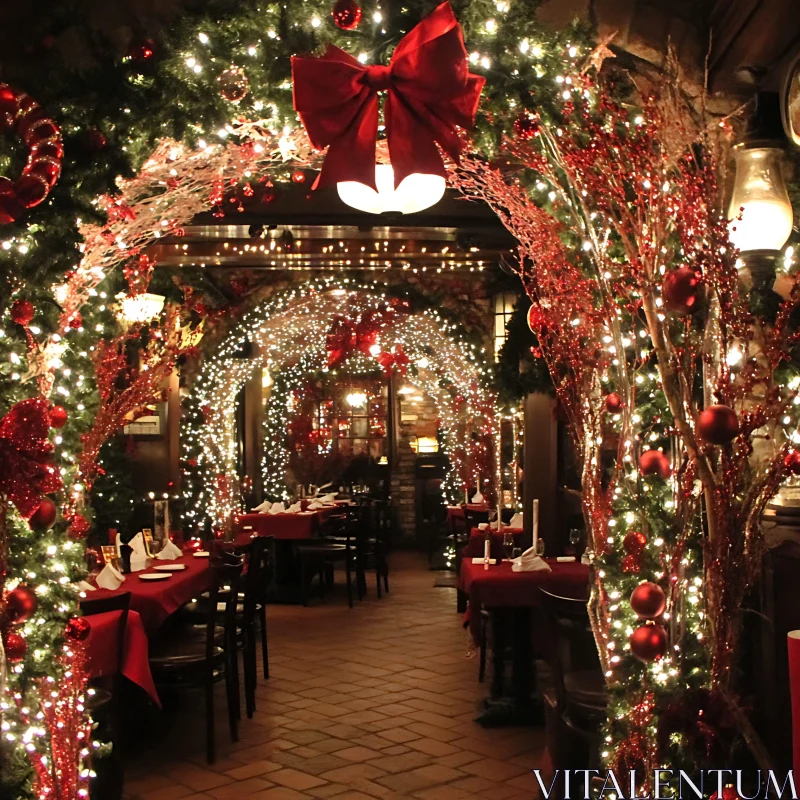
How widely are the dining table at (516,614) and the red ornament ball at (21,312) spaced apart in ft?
10.7

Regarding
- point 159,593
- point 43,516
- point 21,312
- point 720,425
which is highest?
point 21,312

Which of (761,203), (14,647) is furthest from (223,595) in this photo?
(761,203)

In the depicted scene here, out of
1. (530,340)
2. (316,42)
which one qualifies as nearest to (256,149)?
(316,42)

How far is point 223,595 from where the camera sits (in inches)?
202

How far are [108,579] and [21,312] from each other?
2.62 metres

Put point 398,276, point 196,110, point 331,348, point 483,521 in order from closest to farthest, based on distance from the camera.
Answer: point 196,110 < point 483,521 < point 398,276 < point 331,348

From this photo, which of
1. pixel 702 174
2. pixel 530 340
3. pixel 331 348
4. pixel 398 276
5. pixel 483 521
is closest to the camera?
pixel 702 174

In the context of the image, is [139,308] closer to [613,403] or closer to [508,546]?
[508,546]

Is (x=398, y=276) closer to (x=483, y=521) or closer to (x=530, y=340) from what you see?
(x=483, y=521)

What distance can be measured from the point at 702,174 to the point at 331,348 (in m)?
9.56

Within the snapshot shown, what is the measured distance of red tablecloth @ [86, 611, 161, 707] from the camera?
13.4ft

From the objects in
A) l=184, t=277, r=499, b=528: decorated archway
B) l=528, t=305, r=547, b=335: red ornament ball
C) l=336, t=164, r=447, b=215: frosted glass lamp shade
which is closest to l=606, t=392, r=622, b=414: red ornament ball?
l=528, t=305, r=547, b=335: red ornament ball

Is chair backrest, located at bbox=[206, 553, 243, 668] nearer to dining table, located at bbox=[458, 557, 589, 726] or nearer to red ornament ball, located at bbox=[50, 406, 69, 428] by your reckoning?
dining table, located at bbox=[458, 557, 589, 726]

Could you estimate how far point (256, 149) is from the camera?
4016 millimetres
